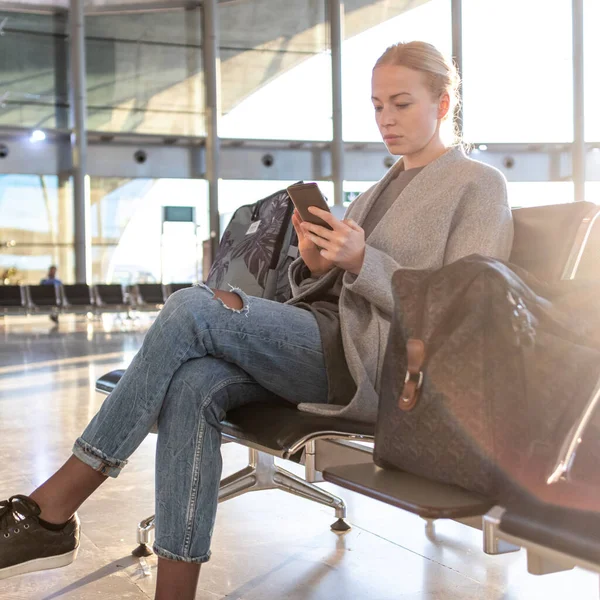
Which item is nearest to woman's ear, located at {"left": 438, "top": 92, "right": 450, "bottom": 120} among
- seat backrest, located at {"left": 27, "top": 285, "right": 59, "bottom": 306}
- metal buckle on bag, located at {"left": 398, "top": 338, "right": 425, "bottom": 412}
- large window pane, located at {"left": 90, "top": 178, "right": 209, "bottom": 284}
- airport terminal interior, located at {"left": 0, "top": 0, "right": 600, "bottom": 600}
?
metal buckle on bag, located at {"left": 398, "top": 338, "right": 425, "bottom": 412}

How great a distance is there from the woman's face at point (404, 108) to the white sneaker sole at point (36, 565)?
1.16m

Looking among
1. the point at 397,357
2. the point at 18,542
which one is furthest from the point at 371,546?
the point at 397,357

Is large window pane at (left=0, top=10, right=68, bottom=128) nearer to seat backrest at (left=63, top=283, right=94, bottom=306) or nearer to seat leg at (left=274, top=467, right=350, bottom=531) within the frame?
seat backrest at (left=63, top=283, right=94, bottom=306)

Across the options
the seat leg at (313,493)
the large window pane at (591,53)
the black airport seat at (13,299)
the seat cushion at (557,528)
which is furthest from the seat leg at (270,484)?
the large window pane at (591,53)

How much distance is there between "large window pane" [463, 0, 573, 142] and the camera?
59.3 ft

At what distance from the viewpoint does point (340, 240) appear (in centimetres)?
168

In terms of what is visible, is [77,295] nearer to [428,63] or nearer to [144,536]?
[144,536]

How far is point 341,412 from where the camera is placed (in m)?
1.64

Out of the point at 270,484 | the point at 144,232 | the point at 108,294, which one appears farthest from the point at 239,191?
the point at 270,484

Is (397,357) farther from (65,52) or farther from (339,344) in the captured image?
(65,52)

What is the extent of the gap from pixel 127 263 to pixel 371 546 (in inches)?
662

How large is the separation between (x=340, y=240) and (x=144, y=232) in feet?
57.3

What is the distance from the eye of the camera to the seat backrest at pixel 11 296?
12820 millimetres

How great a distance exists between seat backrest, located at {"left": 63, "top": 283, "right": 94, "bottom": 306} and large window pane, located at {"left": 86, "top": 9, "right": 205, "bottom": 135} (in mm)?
5800
